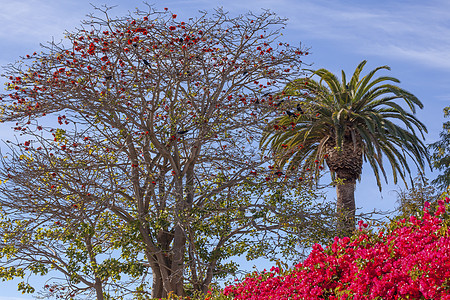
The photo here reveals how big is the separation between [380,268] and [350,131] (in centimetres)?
1227

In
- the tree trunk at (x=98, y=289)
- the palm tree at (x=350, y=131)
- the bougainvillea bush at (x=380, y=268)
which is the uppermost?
the palm tree at (x=350, y=131)

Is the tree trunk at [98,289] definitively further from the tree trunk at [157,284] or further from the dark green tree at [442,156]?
the dark green tree at [442,156]

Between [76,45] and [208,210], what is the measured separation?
5.23 m

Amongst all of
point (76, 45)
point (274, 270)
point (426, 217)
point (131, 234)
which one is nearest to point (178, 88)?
point (76, 45)

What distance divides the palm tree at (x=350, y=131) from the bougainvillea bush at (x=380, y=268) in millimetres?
9281

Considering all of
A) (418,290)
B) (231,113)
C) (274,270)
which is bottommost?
(418,290)

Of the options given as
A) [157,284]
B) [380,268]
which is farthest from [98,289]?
[380,268]

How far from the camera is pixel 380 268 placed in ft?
19.1

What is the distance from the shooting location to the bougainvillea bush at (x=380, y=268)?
17.2 feet

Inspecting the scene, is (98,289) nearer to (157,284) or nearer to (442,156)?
(157,284)

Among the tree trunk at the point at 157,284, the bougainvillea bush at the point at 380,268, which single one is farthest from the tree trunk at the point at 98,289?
the bougainvillea bush at the point at 380,268

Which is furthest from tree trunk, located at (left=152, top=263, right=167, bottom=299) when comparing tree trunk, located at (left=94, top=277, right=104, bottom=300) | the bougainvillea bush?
Result: the bougainvillea bush

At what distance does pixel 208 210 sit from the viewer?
1209cm

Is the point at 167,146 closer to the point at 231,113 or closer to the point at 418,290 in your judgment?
the point at 231,113
